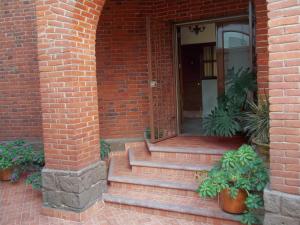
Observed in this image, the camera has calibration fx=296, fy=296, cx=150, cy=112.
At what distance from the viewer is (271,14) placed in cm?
250

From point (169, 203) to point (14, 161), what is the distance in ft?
8.80

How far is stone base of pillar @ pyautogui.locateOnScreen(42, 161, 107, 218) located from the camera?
3.62 meters

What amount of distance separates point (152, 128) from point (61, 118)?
71.2 inches

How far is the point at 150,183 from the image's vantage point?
13.3 feet

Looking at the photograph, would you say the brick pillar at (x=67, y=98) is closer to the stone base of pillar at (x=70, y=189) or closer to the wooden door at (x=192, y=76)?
the stone base of pillar at (x=70, y=189)

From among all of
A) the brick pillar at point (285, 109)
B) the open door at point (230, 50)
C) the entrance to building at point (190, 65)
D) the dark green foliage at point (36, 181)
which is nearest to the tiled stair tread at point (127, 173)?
the entrance to building at point (190, 65)

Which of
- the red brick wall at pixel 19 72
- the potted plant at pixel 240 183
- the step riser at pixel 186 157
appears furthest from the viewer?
the red brick wall at pixel 19 72

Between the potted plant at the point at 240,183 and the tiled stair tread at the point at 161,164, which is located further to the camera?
the tiled stair tread at the point at 161,164

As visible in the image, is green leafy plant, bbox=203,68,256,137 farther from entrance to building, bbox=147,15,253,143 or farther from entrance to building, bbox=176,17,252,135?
entrance to building, bbox=176,17,252,135

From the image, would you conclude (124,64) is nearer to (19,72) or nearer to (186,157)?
(19,72)

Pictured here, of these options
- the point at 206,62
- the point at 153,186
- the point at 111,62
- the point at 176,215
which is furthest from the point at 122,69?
the point at 206,62

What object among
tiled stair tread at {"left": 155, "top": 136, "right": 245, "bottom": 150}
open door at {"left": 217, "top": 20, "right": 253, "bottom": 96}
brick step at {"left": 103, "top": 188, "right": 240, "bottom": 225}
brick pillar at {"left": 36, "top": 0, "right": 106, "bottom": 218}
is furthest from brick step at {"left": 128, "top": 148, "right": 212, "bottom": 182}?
open door at {"left": 217, "top": 20, "right": 253, "bottom": 96}

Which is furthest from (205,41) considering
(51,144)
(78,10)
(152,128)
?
(51,144)

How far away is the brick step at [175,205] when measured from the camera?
11.0ft
